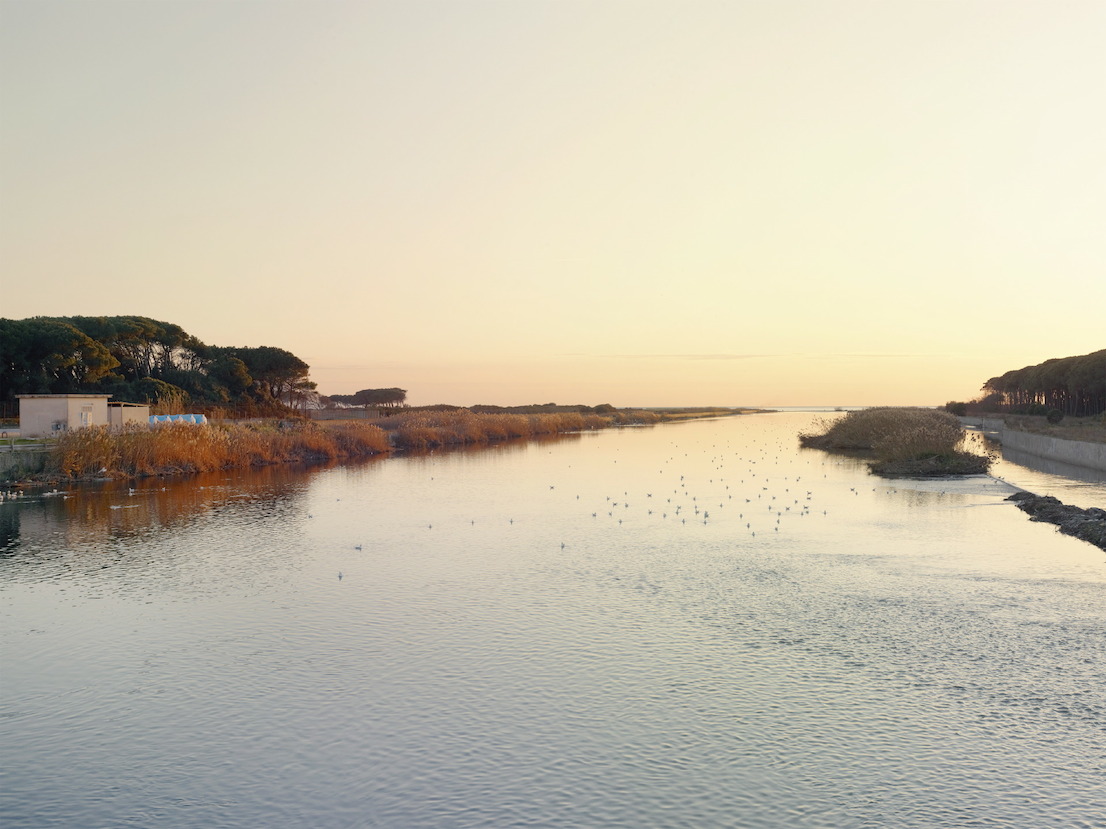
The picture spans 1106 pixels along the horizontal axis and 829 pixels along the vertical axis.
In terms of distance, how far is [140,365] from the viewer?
62375mm

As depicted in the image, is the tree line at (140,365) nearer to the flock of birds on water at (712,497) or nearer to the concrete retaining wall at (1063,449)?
the flock of birds on water at (712,497)

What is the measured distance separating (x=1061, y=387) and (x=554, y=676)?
270 ft

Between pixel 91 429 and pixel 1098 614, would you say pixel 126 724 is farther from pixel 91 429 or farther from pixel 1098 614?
pixel 91 429

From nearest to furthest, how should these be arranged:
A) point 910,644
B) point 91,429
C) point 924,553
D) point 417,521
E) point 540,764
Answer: point 540,764 → point 910,644 → point 924,553 → point 417,521 → point 91,429

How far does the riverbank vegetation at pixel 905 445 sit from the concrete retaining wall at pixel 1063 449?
3792mm

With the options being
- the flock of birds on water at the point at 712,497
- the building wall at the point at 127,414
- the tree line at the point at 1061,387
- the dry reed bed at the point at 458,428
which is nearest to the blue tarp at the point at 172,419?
the building wall at the point at 127,414

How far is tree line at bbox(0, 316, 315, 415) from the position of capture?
51.3m

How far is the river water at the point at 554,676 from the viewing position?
644 cm

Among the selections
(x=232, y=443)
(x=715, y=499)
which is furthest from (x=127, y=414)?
(x=715, y=499)

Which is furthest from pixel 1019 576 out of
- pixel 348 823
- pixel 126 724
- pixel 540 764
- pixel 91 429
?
pixel 91 429

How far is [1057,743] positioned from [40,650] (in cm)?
1055

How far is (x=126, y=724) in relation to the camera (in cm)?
797

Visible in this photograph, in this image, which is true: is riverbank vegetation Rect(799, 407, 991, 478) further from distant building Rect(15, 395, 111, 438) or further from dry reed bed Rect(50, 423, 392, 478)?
distant building Rect(15, 395, 111, 438)

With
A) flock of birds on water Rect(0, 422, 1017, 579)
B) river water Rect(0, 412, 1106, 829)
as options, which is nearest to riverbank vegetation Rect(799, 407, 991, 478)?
flock of birds on water Rect(0, 422, 1017, 579)
